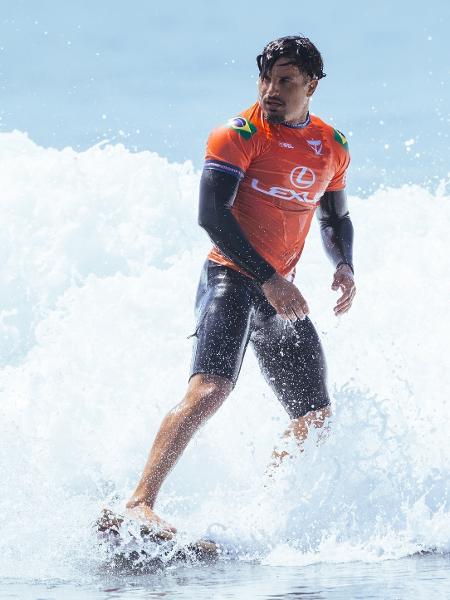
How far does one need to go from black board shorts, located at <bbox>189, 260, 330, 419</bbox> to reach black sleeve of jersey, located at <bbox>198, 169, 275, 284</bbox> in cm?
22

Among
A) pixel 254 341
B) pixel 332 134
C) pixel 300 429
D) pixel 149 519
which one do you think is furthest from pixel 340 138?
pixel 149 519

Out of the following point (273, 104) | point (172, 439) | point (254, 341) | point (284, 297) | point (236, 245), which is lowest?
point (172, 439)

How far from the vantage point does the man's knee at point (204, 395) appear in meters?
4.24

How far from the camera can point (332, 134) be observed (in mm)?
4824

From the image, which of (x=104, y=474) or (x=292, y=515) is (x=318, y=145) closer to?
(x=292, y=515)

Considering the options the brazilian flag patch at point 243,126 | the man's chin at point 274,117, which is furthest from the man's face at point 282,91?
the brazilian flag patch at point 243,126

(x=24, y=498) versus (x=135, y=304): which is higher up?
(x=135, y=304)

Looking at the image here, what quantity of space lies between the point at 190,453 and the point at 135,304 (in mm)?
7729

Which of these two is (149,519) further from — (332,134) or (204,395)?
(332,134)

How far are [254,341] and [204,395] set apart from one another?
0.65m

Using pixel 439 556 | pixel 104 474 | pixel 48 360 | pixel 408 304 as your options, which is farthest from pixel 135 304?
pixel 439 556

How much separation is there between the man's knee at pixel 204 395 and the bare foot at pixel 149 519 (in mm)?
452

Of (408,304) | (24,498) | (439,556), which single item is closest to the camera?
(439,556)

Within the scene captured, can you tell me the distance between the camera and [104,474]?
9328 mm
